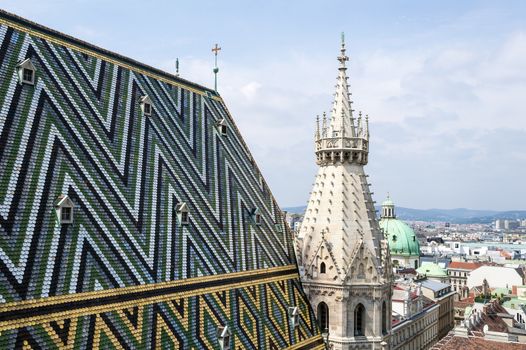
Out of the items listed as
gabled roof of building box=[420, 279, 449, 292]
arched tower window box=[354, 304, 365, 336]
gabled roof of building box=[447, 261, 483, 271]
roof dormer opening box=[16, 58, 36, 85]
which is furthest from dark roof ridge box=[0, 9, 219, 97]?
gabled roof of building box=[447, 261, 483, 271]

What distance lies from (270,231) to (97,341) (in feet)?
37.0

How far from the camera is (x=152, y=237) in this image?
16172 millimetres

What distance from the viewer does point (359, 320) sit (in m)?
23.7

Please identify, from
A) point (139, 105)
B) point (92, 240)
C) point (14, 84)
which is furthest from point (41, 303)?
point (139, 105)

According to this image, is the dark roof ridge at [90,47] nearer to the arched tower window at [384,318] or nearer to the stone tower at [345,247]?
the stone tower at [345,247]

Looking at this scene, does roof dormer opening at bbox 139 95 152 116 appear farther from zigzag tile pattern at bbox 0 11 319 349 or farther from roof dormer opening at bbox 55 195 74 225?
roof dormer opening at bbox 55 195 74 225

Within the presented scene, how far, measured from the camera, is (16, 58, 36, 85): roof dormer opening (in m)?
14.6

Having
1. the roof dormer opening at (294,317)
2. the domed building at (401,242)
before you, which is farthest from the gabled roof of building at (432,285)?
the roof dormer opening at (294,317)

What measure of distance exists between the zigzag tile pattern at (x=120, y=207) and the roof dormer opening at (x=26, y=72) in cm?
18

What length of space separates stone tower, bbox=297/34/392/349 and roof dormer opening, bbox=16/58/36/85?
43.5 ft

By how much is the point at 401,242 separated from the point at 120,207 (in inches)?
2882

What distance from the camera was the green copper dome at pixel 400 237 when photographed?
270 ft

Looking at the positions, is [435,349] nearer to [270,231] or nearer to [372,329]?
[372,329]

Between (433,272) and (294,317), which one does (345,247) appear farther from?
(433,272)
